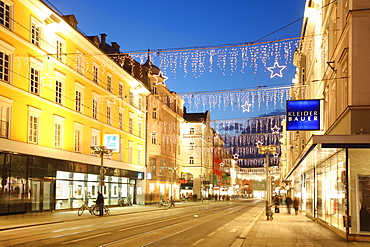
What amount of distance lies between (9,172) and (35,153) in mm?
2909

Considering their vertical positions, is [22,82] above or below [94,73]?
below

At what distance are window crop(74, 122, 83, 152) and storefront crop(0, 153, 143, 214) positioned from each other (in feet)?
4.53

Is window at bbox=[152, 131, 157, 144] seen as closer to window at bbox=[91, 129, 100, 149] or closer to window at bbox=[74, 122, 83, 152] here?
window at bbox=[91, 129, 100, 149]

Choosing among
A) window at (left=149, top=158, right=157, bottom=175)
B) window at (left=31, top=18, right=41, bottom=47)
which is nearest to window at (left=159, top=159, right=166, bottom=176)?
window at (left=149, top=158, right=157, bottom=175)

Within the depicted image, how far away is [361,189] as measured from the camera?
17062 mm

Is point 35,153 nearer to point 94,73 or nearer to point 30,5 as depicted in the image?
point 30,5

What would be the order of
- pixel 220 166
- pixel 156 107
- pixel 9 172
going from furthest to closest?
pixel 220 166 < pixel 156 107 < pixel 9 172

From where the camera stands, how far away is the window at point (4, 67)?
26781mm

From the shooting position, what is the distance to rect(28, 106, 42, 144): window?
29.6m

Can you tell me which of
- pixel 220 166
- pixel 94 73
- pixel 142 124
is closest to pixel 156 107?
pixel 142 124

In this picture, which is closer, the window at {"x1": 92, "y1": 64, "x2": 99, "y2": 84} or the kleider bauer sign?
the kleider bauer sign

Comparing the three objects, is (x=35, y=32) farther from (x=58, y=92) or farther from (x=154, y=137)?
(x=154, y=137)

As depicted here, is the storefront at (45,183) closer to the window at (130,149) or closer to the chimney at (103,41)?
the window at (130,149)

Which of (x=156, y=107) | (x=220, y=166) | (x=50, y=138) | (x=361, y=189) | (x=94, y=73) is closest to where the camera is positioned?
(x=361, y=189)
